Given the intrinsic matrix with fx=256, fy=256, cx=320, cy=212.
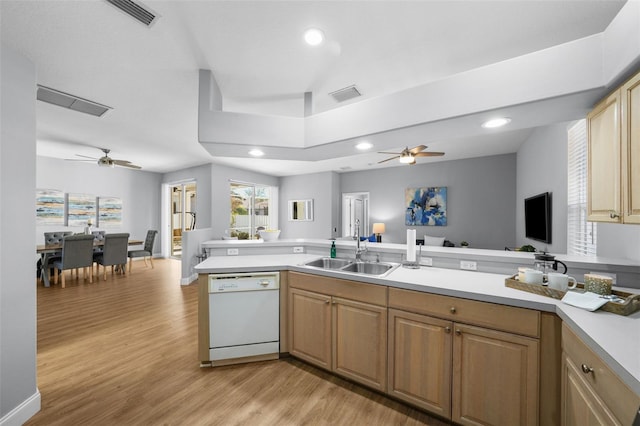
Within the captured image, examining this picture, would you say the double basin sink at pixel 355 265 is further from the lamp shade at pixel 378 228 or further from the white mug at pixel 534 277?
the lamp shade at pixel 378 228

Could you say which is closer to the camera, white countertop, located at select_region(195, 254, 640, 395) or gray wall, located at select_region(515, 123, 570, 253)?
white countertop, located at select_region(195, 254, 640, 395)

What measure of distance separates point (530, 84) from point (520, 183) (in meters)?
4.38

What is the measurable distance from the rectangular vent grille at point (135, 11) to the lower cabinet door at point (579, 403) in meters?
2.95

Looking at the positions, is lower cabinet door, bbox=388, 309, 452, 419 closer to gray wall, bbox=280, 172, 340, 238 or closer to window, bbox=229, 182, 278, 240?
window, bbox=229, 182, 278, 240

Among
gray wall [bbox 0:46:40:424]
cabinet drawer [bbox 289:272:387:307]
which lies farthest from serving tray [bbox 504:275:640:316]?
gray wall [bbox 0:46:40:424]

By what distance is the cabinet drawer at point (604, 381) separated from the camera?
0.81 metres

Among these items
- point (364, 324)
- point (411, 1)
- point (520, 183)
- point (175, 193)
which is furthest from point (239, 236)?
point (520, 183)

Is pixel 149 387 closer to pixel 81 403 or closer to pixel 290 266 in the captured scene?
pixel 81 403

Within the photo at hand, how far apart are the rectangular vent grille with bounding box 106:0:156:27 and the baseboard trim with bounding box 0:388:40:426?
8.50 ft

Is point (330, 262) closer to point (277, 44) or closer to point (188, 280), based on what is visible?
point (277, 44)

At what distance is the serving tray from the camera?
1.21 metres

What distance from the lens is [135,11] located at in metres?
1.59

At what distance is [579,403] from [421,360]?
0.76 meters

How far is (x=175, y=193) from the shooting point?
7.90 metres
